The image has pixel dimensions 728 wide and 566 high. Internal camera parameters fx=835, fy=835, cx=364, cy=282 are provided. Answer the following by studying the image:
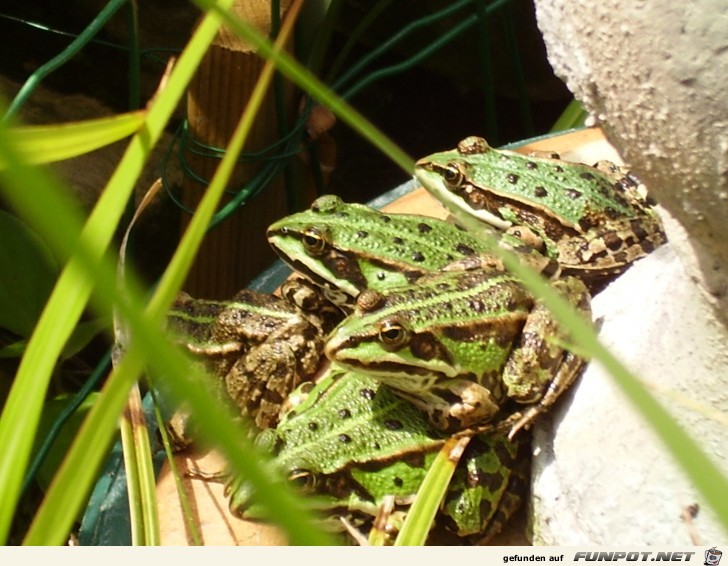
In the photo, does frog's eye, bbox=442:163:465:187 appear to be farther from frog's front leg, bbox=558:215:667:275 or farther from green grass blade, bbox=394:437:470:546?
green grass blade, bbox=394:437:470:546

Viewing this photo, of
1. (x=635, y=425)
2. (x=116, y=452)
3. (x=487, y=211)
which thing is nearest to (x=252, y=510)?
(x=116, y=452)

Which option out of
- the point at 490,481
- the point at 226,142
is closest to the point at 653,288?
the point at 490,481

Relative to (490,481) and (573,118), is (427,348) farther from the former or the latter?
(573,118)

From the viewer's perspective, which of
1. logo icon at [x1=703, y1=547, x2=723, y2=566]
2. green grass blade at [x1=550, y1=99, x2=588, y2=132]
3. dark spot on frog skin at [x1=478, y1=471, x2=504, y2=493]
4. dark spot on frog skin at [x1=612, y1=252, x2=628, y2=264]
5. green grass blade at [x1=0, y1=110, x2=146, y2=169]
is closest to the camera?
green grass blade at [x1=0, y1=110, x2=146, y2=169]

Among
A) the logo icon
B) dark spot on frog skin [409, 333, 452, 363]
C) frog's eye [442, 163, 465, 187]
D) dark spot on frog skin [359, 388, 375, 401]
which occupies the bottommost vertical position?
the logo icon

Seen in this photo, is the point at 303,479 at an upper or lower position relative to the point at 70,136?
lower

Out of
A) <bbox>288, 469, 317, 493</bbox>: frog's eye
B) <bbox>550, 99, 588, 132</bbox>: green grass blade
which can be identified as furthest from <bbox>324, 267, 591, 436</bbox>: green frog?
<bbox>550, 99, 588, 132</bbox>: green grass blade

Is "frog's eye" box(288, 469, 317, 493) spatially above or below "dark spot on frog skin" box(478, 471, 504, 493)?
above

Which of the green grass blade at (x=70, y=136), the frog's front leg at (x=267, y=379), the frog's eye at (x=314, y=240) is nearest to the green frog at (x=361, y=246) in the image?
the frog's eye at (x=314, y=240)
